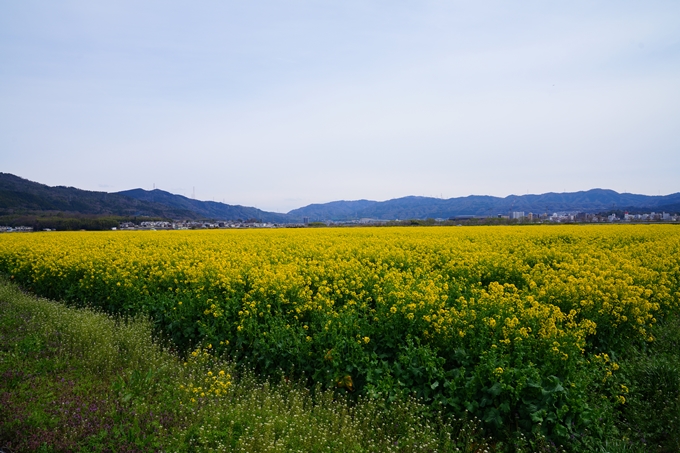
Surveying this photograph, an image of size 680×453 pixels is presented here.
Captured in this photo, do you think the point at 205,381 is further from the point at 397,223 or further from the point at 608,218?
the point at 608,218

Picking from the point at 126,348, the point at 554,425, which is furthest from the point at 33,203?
the point at 554,425

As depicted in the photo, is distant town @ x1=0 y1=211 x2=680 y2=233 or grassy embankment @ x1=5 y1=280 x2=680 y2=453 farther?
distant town @ x1=0 y1=211 x2=680 y2=233

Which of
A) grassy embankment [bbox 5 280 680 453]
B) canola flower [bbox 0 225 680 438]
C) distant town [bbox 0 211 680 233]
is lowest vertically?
grassy embankment [bbox 5 280 680 453]

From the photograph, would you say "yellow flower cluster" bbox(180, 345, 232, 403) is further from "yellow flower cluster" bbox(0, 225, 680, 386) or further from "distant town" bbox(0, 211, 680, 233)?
"distant town" bbox(0, 211, 680, 233)

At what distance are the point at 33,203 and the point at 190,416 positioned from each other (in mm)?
104213

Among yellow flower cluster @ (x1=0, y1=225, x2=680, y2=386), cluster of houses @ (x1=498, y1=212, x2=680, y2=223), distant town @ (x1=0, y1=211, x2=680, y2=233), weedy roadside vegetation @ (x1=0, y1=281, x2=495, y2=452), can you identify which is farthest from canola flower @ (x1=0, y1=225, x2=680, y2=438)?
cluster of houses @ (x1=498, y1=212, x2=680, y2=223)

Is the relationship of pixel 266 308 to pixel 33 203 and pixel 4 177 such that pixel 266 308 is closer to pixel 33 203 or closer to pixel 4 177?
pixel 33 203

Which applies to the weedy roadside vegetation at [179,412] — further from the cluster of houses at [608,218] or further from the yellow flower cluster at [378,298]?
the cluster of houses at [608,218]

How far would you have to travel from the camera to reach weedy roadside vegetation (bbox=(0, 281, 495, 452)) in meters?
4.27

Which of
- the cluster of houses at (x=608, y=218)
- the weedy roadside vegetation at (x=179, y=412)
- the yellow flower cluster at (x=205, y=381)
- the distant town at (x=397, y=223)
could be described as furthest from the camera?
the cluster of houses at (x=608, y=218)

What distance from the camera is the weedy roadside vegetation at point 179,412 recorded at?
4.27 meters

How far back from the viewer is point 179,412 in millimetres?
4918

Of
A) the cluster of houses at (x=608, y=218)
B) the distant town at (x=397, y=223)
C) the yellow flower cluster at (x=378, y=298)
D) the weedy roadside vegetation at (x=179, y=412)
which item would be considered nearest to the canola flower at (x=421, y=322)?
the yellow flower cluster at (x=378, y=298)

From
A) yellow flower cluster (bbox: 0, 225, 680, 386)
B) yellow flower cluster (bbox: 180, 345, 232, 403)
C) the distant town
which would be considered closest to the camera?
A: yellow flower cluster (bbox: 180, 345, 232, 403)
